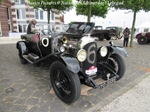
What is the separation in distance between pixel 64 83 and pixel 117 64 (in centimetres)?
149

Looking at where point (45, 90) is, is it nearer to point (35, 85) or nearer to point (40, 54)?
point (35, 85)

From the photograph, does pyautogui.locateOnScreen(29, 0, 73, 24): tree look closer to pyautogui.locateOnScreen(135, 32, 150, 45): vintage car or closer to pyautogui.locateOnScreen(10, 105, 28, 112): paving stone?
pyautogui.locateOnScreen(135, 32, 150, 45): vintage car

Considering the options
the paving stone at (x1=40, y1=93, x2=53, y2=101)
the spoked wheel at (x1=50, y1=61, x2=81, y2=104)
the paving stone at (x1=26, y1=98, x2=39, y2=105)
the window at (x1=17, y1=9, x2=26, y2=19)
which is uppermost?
the window at (x1=17, y1=9, x2=26, y2=19)

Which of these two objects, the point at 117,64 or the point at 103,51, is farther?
the point at 117,64

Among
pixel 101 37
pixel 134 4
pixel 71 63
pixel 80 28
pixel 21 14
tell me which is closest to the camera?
pixel 71 63

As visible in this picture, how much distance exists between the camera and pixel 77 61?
2.14 meters

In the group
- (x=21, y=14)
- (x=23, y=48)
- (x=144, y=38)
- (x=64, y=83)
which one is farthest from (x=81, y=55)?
(x=21, y=14)

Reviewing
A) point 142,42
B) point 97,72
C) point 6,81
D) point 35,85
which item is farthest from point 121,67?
point 142,42

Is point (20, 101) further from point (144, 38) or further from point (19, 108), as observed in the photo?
point (144, 38)

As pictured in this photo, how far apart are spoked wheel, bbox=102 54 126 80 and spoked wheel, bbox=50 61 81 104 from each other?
1.23 meters

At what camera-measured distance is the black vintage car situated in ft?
6.89

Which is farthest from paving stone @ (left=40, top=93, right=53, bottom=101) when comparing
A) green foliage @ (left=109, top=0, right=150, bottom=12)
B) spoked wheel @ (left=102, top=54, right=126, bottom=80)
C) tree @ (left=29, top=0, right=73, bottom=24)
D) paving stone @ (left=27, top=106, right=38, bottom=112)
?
tree @ (left=29, top=0, right=73, bottom=24)

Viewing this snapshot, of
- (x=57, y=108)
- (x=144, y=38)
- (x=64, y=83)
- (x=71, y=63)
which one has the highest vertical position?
(x=144, y=38)

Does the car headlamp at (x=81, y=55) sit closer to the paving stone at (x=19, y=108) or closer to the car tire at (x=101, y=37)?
the paving stone at (x=19, y=108)
